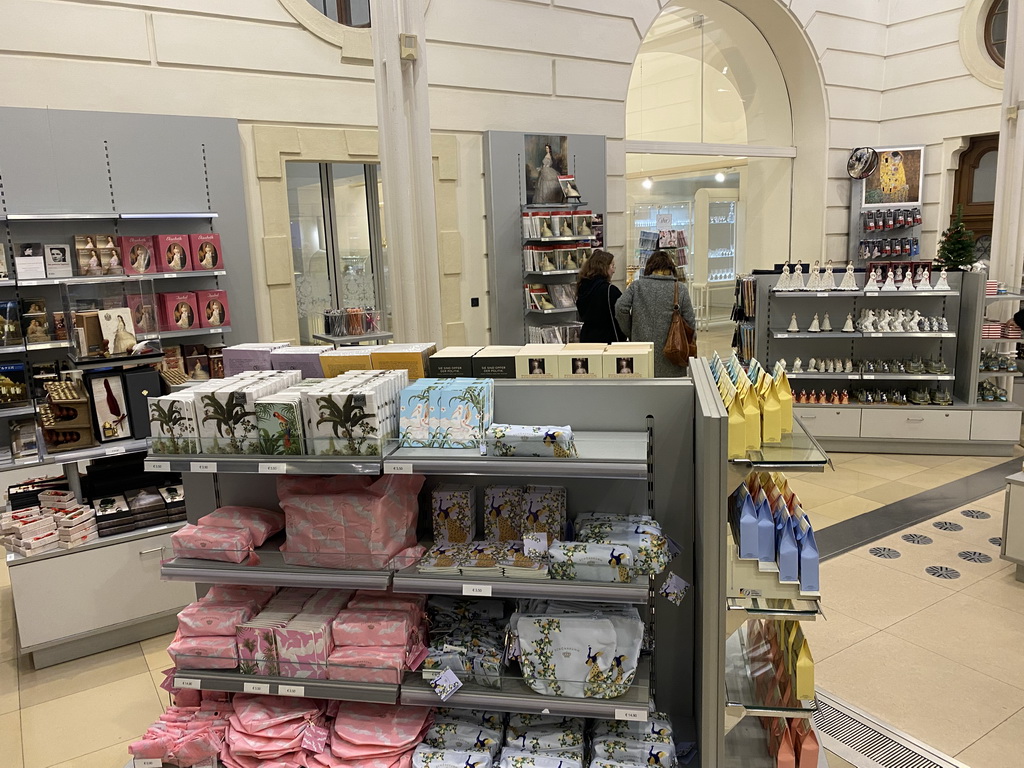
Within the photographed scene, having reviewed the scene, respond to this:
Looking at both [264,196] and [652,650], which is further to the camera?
[264,196]

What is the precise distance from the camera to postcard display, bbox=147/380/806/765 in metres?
2.15

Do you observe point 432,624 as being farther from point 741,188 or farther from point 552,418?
point 741,188

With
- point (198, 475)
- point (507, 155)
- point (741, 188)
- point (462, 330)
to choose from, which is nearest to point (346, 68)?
point (507, 155)

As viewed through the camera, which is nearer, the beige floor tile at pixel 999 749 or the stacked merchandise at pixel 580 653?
the stacked merchandise at pixel 580 653

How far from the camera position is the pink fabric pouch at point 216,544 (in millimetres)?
2424

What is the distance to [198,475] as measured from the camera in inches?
112

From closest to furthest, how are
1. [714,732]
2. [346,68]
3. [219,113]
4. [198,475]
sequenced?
1. [714,732]
2. [198,475]
3. [219,113]
4. [346,68]

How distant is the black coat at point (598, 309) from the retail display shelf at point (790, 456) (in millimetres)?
3519

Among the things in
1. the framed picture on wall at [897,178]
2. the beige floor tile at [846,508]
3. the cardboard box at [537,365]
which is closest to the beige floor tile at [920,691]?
the beige floor tile at [846,508]

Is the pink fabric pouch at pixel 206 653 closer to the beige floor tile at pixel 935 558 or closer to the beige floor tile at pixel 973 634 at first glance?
the beige floor tile at pixel 973 634

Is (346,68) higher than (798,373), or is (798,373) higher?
(346,68)

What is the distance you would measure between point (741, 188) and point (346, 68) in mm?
5689

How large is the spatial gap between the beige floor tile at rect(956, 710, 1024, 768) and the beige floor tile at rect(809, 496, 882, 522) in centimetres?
223

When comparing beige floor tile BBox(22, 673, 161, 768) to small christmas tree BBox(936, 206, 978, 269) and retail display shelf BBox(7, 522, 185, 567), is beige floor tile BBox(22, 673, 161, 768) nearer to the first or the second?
retail display shelf BBox(7, 522, 185, 567)
